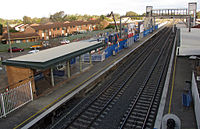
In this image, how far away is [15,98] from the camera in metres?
11.6

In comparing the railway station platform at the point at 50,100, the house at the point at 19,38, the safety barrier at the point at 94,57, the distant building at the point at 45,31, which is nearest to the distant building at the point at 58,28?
the distant building at the point at 45,31

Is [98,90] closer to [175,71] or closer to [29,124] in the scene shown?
[29,124]

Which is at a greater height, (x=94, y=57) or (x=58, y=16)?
(x=58, y=16)

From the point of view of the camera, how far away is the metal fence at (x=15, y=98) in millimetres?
10867

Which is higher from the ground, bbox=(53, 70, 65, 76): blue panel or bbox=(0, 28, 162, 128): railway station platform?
bbox=(53, 70, 65, 76): blue panel

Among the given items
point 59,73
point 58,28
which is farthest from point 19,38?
point 59,73

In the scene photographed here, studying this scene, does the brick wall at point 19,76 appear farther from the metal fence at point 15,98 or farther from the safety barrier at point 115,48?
the safety barrier at point 115,48

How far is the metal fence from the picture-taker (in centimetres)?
1087

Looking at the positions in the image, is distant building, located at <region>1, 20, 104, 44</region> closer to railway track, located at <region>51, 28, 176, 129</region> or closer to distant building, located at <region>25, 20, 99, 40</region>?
distant building, located at <region>25, 20, 99, 40</region>

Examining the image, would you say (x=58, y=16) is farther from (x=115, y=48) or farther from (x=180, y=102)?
(x=180, y=102)

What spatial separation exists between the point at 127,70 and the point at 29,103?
37.0ft

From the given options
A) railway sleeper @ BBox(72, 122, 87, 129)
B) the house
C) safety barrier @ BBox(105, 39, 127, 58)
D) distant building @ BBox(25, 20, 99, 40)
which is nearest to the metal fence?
railway sleeper @ BBox(72, 122, 87, 129)

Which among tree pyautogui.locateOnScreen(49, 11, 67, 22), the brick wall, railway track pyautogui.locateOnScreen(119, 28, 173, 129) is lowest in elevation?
railway track pyautogui.locateOnScreen(119, 28, 173, 129)

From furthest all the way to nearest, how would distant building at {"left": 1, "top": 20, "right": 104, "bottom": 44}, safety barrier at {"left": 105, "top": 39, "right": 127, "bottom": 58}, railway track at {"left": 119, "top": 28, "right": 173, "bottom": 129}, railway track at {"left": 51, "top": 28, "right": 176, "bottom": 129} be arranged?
distant building at {"left": 1, "top": 20, "right": 104, "bottom": 44} → safety barrier at {"left": 105, "top": 39, "right": 127, "bottom": 58} → railway track at {"left": 51, "top": 28, "right": 176, "bottom": 129} → railway track at {"left": 119, "top": 28, "right": 173, "bottom": 129}
